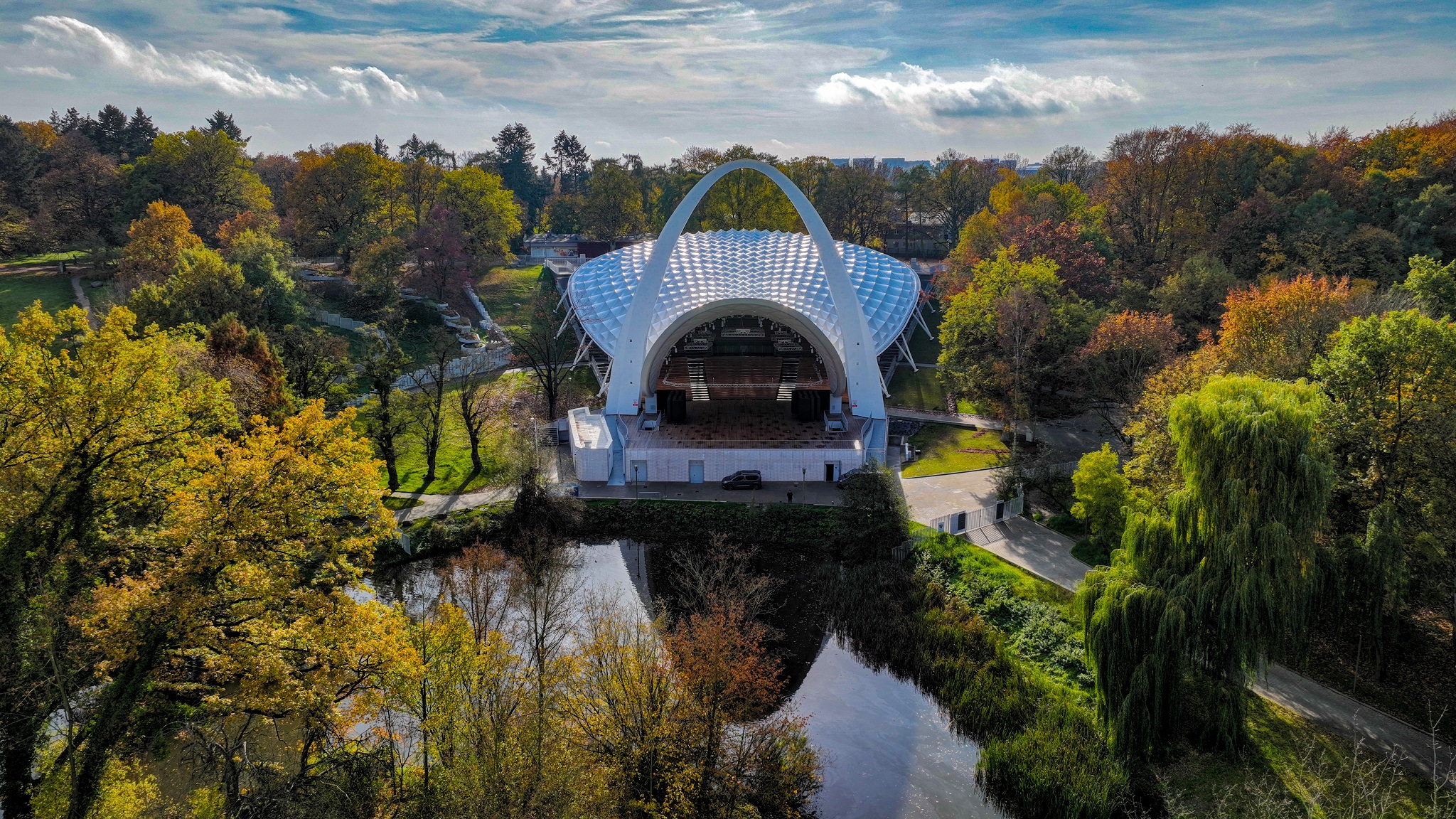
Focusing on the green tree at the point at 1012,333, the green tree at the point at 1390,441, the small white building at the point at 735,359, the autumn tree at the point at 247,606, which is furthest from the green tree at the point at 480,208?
the green tree at the point at 1390,441

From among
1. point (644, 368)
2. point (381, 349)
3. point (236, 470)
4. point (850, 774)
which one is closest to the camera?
point (236, 470)

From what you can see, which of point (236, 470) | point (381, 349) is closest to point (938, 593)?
point (236, 470)

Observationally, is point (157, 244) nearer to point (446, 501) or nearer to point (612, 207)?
point (446, 501)

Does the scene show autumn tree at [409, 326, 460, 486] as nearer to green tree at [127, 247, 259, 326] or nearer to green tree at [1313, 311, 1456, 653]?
green tree at [127, 247, 259, 326]

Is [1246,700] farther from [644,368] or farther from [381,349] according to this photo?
[381,349]

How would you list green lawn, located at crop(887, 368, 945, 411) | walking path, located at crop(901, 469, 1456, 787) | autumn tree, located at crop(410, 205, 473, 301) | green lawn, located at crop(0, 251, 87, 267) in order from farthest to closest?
autumn tree, located at crop(410, 205, 473, 301)
green lawn, located at crop(0, 251, 87, 267)
green lawn, located at crop(887, 368, 945, 411)
walking path, located at crop(901, 469, 1456, 787)

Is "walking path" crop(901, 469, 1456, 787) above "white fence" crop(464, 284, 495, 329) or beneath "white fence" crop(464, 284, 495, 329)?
beneath

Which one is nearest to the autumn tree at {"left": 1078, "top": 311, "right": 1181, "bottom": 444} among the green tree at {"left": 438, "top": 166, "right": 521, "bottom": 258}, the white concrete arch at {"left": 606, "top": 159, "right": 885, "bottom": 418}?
the white concrete arch at {"left": 606, "top": 159, "right": 885, "bottom": 418}
